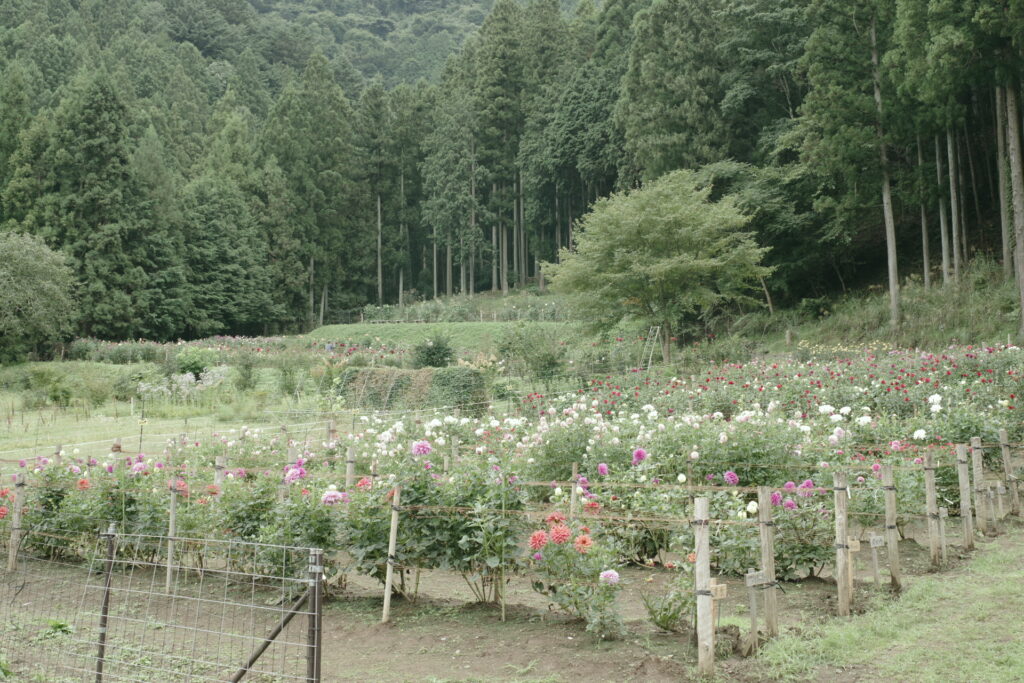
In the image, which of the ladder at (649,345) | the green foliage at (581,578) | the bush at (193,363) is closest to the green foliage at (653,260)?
the ladder at (649,345)

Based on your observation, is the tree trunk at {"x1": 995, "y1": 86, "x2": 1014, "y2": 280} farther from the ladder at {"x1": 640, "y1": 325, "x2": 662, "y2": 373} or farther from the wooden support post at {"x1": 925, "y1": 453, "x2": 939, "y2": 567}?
the wooden support post at {"x1": 925, "y1": 453, "x2": 939, "y2": 567}

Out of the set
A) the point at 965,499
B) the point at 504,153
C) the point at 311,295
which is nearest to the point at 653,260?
the point at 965,499

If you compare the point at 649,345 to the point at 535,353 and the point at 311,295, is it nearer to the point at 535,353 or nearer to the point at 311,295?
the point at 535,353

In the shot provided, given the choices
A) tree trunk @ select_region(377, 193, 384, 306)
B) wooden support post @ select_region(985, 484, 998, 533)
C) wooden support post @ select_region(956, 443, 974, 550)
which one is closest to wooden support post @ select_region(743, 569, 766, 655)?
wooden support post @ select_region(956, 443, 974, 550)

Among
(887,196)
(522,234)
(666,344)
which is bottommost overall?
(666,344)

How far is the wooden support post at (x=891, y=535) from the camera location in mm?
5977

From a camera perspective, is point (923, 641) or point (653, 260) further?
point (653, 260)

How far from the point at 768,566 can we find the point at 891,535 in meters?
1.49

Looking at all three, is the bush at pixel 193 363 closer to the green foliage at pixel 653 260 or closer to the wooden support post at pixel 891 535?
the green foliage at pixel 653 260

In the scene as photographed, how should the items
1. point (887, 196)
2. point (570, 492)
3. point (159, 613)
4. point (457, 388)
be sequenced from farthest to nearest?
point (887, 196) → point (457, 388) → point (570, 492) → point (159, 613)

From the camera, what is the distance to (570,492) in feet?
26.4

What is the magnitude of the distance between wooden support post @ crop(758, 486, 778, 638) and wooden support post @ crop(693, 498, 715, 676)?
1.62ft

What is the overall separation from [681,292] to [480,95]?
1071 inches

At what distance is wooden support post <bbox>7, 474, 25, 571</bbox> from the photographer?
8008 millimetres
